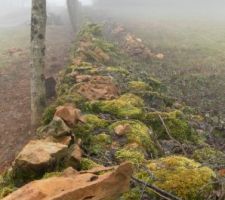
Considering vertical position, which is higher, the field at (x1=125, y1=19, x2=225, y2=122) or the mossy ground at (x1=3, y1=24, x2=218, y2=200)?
the mossy ground at (x1=3, y1=24, x2=218, y2=200)

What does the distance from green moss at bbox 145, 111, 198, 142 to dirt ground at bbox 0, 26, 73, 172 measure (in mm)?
4308

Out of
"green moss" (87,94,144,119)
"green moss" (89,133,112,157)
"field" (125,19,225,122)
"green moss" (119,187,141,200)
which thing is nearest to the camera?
"green moss" (119,187,141,200)

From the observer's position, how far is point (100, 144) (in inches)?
269

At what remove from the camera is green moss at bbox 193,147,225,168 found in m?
6.60

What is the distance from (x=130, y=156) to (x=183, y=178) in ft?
3.96

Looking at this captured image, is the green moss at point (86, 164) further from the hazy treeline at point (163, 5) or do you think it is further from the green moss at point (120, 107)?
the hazy treeline at point (163, 5)

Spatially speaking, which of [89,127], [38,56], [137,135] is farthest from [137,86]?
[137,135]

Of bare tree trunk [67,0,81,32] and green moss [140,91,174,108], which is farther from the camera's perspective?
bare tree trunk [67,0,81,32]

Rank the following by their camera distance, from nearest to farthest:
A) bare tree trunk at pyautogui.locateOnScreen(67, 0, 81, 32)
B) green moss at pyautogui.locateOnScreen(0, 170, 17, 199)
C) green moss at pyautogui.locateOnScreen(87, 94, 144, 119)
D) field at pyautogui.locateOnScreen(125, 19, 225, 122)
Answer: green moss at pyautogui.locateOnScreen(0, 170, 17, 199) → green moss at pyautogui.locateOnScreen(87, 94, 144, 119) → field at pyautogui.locateOnScreen(125, 19, 225, 122) → bare tree trunk at pyautogui.locateOnScreen(67, 0, 81, 32)

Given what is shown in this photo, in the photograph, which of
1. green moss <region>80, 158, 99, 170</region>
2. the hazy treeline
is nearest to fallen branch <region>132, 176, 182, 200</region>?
green moss <region>80, 158, 99, 170</region>

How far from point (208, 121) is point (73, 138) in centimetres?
496

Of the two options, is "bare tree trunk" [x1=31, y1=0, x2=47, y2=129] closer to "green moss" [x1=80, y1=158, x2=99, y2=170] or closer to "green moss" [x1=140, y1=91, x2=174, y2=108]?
"green moss" [x1=140, y1=91, x2=174, y2=108]

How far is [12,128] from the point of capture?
1405 cm

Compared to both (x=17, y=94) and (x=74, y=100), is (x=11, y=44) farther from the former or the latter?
(x=74, y=100)
